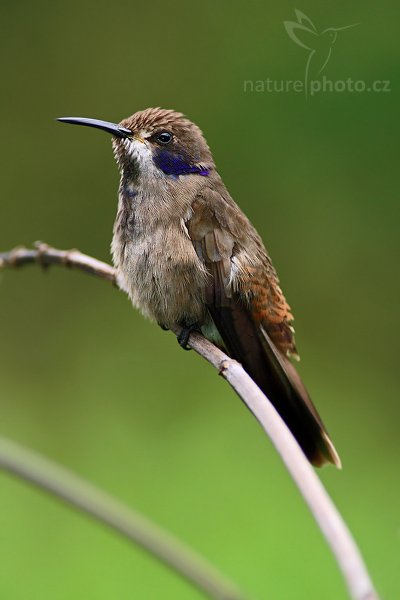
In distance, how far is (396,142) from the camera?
489 cm

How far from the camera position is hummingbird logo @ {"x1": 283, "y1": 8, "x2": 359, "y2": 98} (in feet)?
15.8

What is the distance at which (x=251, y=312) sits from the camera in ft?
7.77

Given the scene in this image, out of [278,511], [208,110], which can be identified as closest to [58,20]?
[208,110]

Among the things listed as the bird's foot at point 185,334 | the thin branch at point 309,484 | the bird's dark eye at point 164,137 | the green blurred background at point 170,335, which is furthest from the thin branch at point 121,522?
the green blurred background at point 170,335

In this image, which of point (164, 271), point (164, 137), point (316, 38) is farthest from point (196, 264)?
point (316, 38)

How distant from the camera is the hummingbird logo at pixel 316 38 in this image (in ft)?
15.8

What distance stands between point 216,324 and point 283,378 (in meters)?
0.23

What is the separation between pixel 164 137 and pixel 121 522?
155 cm
